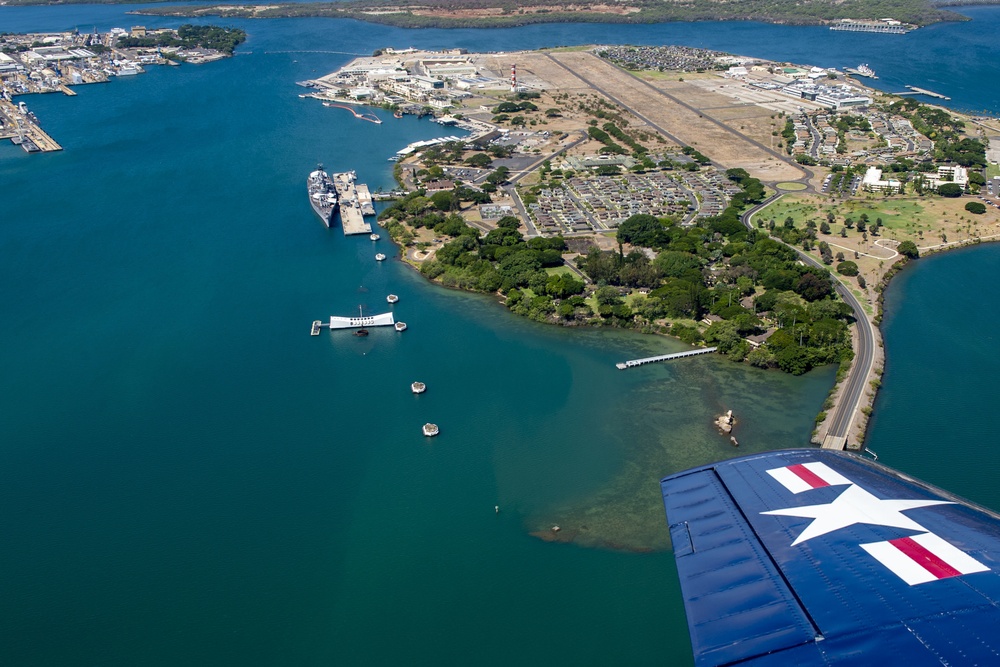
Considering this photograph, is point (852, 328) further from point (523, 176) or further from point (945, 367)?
point (523, 176)

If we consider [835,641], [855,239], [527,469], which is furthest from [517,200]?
[835,641]

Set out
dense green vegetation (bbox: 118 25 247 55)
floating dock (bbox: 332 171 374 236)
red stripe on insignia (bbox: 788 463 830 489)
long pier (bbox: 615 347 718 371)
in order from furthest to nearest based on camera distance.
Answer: dense green vegetation (bbox: 118 25 247 55)
floating dock (bbox: 332 171 374 236)
long pier (bbox: 615 347 718 371)
red stripe on insignia (bbox: 788 463 830 489)

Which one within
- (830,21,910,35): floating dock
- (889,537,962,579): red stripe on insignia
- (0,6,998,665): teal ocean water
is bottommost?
(0,6,998,665): teal ocean water

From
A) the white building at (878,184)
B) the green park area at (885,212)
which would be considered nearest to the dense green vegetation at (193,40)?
the green park area at (885,212)

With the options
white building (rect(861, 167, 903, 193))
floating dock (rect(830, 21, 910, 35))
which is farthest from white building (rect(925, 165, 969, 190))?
floating dock (rect(830, 21, 910, 35))

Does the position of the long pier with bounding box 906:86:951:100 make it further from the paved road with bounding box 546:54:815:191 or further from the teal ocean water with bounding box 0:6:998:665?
the teal ocean water with bounding box 0:6:998:665

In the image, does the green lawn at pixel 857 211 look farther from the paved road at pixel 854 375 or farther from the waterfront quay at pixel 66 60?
the waterfront quay at pixel 66 60
